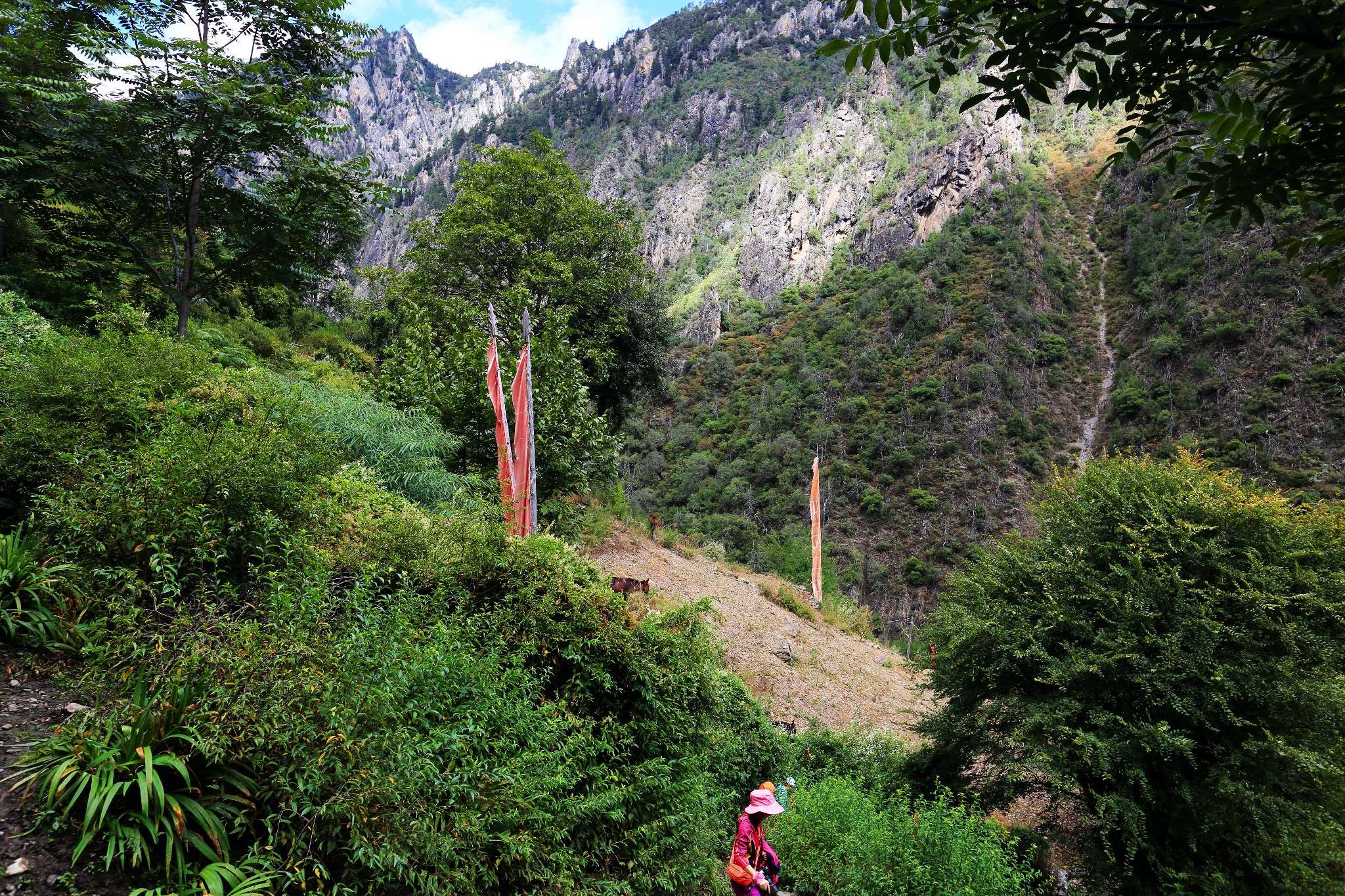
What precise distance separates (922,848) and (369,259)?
562 feet

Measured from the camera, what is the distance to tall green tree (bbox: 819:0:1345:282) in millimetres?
1937

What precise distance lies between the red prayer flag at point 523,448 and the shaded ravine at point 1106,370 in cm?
5261

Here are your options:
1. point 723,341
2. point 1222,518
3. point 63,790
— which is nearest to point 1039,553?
point 1222,518

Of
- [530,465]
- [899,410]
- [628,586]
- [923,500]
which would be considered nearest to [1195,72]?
[628,586]

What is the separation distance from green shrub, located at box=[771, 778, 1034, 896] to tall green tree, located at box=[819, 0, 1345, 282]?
205 inches

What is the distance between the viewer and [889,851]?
19.3 feet

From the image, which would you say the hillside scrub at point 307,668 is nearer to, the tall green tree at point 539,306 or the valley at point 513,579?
the valley at point 513,579

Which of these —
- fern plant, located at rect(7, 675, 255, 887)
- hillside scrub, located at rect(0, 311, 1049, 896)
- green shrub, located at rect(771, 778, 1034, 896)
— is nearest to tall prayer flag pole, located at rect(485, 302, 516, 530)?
hillside scrub, located at rect(0, 311, 1049, 896)

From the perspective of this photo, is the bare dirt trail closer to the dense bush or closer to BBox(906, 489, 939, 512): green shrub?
the dense bush

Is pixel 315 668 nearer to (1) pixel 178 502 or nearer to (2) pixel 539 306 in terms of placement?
(1) pixel 178 502

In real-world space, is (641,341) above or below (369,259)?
below

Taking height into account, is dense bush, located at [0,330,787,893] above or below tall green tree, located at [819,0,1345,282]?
below

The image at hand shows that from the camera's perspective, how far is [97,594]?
11.8 feet

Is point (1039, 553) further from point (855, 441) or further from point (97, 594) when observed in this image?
point (855, 441)
